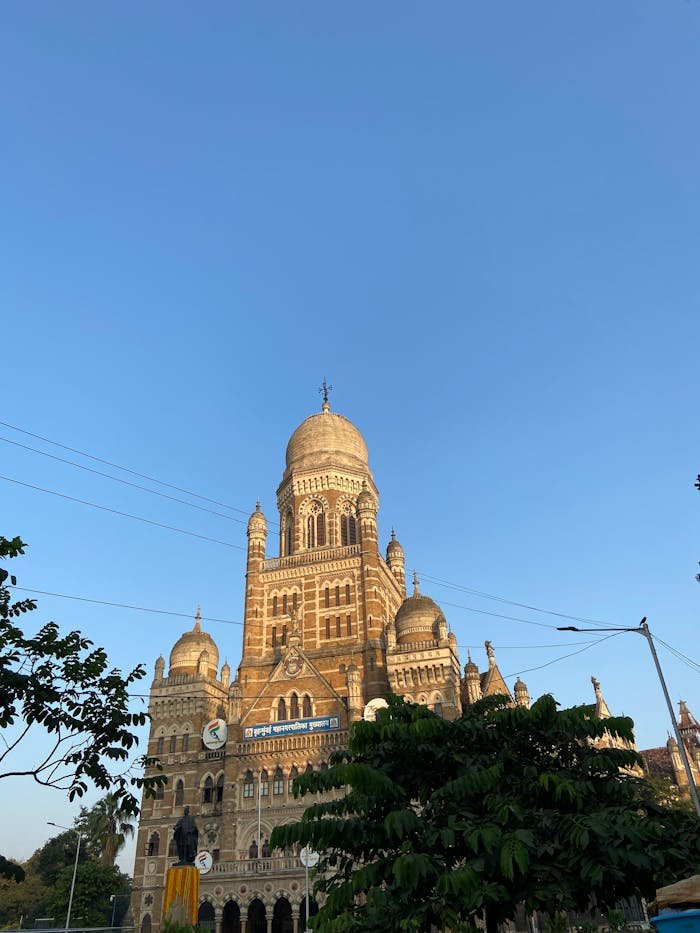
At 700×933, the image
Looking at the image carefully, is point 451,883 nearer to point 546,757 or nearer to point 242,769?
point 546,757

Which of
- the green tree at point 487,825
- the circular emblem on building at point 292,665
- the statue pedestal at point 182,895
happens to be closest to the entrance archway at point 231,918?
the circular emblem on building at point 292,665

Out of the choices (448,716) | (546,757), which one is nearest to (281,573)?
(448,716)

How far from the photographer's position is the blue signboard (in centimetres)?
4775

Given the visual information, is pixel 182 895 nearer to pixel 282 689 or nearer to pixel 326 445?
pixel 282 689

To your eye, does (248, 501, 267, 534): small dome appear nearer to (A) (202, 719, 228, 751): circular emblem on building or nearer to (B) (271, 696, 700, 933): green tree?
(A) (202, 719, 228, 751): circular emblem on building

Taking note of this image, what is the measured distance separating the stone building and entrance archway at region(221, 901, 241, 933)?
0.22 ft

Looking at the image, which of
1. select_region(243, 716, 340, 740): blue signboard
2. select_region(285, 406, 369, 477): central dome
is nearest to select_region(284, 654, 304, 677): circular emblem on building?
select_region(243, 716, 340, 740): blue signboard

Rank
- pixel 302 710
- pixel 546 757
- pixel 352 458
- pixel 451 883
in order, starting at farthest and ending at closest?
pixel 352 458, pixel 302 710, pixel 546 757, pixel 451 883

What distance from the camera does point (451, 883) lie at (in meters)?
13.7

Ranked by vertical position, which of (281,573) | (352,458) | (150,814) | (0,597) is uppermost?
(352,458)

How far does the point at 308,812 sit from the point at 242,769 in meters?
34.7

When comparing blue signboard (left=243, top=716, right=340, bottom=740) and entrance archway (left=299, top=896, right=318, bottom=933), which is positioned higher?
blue signboard (left=243, top=716, right=340, bottom=740)

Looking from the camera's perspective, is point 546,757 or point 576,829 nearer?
point 576,829

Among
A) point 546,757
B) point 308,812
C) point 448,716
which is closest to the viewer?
point 308,812
